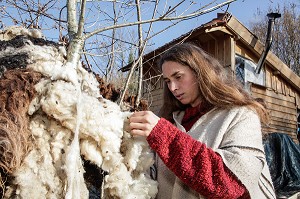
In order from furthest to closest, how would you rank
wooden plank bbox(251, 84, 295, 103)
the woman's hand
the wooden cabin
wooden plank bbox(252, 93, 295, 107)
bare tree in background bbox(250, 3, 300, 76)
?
bare tree in background bbox(250, 3, 300, 76) → wooden plank bbox(252, 93, 295, 107) → wooden plank bbox(251, 84, 295, 103) → the wooden cabin → the woman's hand

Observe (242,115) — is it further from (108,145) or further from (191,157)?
(108,145)

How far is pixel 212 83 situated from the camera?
6.21ft

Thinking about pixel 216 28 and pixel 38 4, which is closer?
pixel 38 4

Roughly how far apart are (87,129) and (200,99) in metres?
0.95

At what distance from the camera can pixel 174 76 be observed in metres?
1.93

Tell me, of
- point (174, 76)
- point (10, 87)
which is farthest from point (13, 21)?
point (10, 87)

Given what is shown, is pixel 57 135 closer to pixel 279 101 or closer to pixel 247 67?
pixel 247 67

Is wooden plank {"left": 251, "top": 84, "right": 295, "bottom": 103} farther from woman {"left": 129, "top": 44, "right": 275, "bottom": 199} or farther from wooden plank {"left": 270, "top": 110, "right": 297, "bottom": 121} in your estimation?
woman {"left": 129, "top": 44, "right": 275, "bottom": 199}

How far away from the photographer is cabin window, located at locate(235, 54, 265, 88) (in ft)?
29.0

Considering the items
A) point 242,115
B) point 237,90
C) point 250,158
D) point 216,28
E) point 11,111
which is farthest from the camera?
point 216,28

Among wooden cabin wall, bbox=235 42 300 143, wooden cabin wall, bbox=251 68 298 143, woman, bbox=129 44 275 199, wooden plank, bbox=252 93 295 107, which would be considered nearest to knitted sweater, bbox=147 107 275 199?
woman, bbox=129 44 275 199

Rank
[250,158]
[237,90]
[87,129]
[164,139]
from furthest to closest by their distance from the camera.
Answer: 1. [237,90]
2. [250,158]
3. [164,139]
4. [87,129]

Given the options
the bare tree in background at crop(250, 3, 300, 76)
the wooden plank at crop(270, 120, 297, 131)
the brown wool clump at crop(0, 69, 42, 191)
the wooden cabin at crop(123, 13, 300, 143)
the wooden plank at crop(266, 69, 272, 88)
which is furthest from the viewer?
the bare tree in background at crop(250, 3, 300, 76)

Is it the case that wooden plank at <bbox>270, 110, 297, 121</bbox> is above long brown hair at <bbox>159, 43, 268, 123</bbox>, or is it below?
below
